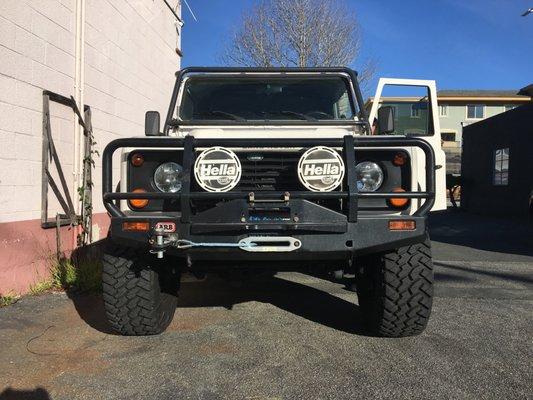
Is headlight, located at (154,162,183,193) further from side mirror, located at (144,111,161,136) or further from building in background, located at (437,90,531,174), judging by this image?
building in background, located at (437,90,531,174)

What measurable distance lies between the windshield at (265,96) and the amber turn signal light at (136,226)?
178 cm

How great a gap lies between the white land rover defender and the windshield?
0.64 metres

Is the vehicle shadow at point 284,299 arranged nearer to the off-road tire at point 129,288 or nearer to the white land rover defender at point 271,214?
the white land rover defender at point 271,214

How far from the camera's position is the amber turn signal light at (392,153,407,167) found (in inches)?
140

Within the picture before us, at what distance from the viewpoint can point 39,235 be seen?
5676mm

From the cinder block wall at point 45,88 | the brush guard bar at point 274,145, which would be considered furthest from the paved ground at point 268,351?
the brush guard bar at point 274,145

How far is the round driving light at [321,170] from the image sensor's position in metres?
3.35

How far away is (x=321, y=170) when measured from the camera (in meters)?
3.35

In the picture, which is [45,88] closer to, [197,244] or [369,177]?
[197,244]

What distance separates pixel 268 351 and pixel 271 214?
1.07m

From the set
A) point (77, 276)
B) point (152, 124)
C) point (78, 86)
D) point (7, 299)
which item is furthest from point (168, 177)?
point (78, 86)

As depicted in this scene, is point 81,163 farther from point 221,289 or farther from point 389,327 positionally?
point 389,327

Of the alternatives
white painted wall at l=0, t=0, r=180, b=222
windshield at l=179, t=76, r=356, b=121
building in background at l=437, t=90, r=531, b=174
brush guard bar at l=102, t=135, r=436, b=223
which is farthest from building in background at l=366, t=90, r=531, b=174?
brush guard bar at l=102, t=135, r=436, b=223

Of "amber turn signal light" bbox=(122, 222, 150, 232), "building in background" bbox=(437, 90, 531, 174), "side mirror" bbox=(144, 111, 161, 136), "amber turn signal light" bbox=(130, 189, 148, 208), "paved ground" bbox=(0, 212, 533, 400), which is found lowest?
"paved ground" bbox=(0, 212, 533, 400)
